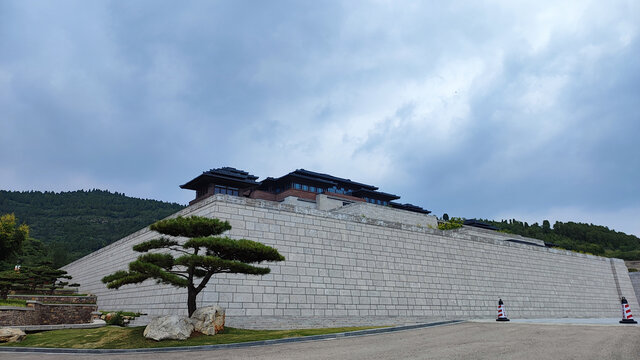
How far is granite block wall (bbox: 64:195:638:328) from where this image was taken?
52.2 feet

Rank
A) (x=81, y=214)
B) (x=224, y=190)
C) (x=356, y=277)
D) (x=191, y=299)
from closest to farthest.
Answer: (x=191, y=299), (x=356, y=277), (x=224, y=190), (x=81, y=214)

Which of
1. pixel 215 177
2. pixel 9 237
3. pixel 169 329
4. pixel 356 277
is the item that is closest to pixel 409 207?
pixel 215 177

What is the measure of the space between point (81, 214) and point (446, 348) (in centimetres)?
9607

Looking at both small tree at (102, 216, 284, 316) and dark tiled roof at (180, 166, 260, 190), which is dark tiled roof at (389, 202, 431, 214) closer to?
dark tiled roof at (180, 166, 260, 190)

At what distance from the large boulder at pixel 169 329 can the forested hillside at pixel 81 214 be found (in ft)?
203

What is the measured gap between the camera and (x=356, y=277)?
18.7m

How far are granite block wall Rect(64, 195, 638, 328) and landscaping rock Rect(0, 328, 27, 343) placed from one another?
16.1 feet

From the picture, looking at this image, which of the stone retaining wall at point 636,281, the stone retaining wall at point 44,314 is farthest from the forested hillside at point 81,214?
the stone retaining wall at point 636,281

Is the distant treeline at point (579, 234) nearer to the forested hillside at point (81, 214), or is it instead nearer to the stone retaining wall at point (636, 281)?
the stone retaining wall at point (636, 281)

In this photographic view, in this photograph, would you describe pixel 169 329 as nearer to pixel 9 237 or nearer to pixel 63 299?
pixel 63 299

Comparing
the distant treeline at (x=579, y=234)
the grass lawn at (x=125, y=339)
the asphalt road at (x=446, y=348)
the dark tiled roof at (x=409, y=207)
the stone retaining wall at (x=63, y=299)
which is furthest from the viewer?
the distant treeline at (x=579, y=234)

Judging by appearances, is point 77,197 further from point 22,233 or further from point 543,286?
point 543,286

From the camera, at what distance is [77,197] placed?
9631 centimetres

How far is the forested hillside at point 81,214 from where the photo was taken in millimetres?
73575
